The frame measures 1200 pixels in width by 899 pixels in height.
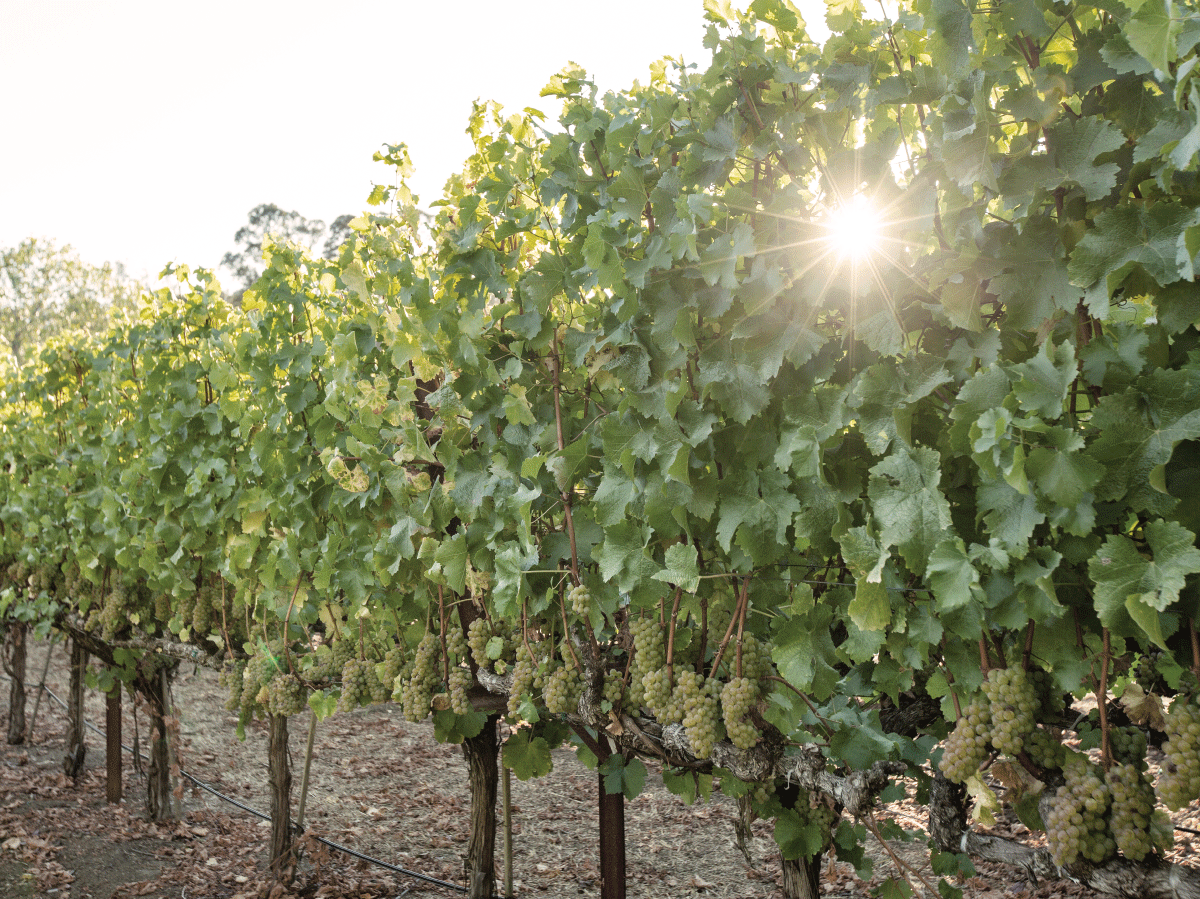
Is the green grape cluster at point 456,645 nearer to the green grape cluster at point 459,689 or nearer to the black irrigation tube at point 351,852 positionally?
the green grape cluster at point 459,689

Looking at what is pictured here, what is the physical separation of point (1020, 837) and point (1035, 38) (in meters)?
6.98

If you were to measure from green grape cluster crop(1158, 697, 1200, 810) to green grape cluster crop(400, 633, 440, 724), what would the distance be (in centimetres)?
277

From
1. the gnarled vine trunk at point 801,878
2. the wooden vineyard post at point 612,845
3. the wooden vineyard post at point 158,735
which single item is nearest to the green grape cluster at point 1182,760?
the gnarled vine trunk at point 801,878

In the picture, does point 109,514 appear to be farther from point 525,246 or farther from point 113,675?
point 525,246

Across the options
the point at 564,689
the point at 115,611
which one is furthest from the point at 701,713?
the point at 115,611

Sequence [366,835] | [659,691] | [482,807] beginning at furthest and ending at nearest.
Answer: [366,835] → [482,807] → [659,691]

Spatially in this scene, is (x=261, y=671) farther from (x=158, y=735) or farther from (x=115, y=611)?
(x=158, y=735)

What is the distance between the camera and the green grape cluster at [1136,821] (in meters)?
1.52

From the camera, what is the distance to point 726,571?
7.75 feet

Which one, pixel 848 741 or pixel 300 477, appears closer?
pixel 848 741

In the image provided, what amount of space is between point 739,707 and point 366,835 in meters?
7.46

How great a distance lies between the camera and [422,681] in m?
3.66

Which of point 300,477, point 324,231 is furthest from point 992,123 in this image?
point 324,231

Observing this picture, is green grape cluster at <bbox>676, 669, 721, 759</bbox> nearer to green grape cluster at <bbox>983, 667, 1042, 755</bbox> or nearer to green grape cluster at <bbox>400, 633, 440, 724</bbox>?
green grape cluster at <bbox>983, 667, 1042, 755</bbox>
